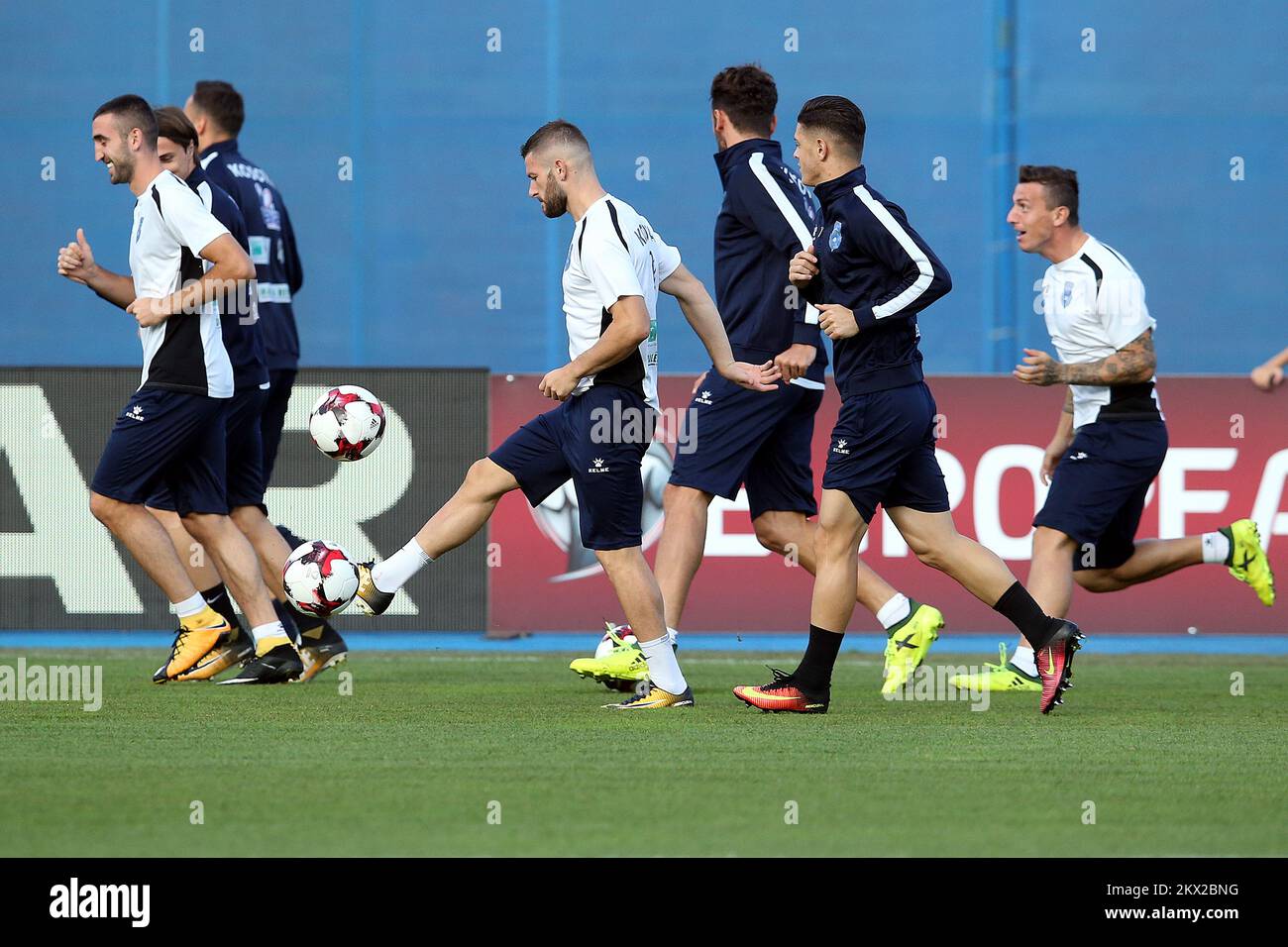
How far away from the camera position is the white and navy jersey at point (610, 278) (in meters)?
6.44

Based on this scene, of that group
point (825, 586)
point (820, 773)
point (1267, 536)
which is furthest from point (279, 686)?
point (1267, 536)

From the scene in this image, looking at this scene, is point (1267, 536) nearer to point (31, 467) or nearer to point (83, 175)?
point (31, 467)

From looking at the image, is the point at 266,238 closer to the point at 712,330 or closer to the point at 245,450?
the point at 245,450

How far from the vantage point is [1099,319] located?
7707 mm

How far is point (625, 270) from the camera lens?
6.43 meters

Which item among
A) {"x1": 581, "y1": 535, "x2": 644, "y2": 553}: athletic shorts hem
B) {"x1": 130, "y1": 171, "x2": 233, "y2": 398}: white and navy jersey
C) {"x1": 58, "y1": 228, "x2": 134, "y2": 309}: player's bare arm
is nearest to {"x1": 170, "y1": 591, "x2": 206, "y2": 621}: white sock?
{"x1": 130, "y1": 171, "x2": 233, "y2": 398}: white and navy jersey

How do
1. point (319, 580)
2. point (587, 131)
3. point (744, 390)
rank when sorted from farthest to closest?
point (587, 131), point (744, 390), point (319, 580)

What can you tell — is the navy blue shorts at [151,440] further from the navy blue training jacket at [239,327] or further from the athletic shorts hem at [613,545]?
the athletic shorts hem at [613,545]

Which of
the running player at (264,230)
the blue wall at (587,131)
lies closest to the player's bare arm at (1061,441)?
the running player at (264,230)

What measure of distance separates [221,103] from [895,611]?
4.09 metres

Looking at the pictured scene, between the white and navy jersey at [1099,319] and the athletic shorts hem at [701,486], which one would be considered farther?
the white and navy jersey at [1099,319]

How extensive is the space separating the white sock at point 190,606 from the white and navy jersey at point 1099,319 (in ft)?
12.7

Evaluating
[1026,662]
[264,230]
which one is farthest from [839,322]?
[264,230]
